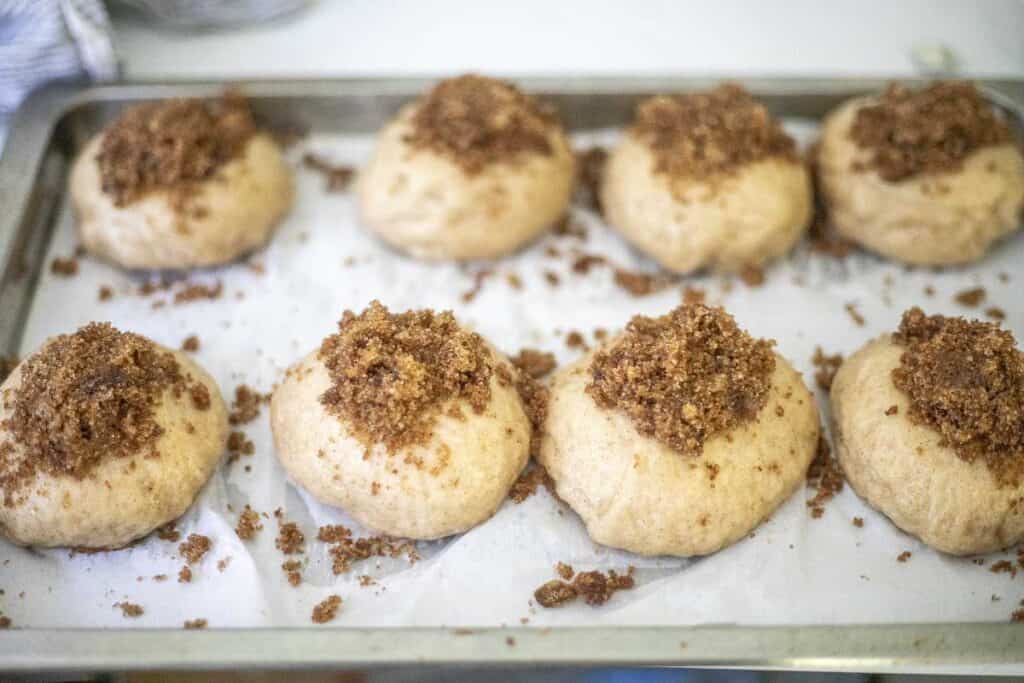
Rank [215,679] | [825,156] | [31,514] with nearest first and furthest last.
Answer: [215,679] → [31,514] → [825,156]

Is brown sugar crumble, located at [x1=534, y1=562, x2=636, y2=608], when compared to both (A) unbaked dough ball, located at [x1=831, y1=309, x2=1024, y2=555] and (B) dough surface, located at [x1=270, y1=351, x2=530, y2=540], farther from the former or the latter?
(A) unbaked dough ball, located at [x1=831, y1=309, x2=1024, y2=555]

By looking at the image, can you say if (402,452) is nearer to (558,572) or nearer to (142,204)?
(558,572)

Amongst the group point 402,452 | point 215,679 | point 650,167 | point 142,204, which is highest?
point 650,167

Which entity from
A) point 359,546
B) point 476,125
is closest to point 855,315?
point 476,125

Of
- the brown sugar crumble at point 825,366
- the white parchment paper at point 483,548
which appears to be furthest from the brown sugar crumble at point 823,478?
the brown sugar crumble at point 825,366

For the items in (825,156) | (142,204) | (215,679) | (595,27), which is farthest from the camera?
(595,27)

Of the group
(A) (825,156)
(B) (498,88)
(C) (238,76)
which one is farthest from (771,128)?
(C) (238,76)
